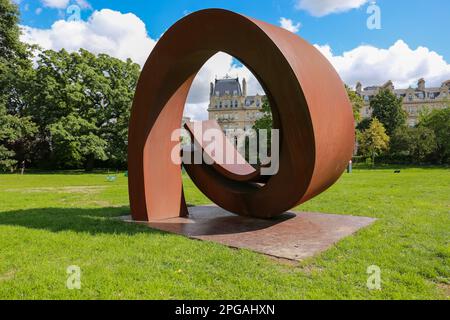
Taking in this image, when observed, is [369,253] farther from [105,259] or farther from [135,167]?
[135,167]

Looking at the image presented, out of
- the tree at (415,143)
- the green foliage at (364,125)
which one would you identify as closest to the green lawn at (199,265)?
the tree at (415,143)

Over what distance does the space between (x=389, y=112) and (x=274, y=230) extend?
54.1 metres

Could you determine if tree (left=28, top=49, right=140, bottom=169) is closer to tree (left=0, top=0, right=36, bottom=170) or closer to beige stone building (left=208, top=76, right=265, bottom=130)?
tree (left=0, top=0, right=36, bottom=170)

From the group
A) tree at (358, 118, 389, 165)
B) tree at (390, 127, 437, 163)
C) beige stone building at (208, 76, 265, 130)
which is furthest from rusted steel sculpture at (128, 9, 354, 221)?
beige stone building at (208, 76, 265, 130)

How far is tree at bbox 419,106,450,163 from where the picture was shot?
38.1m

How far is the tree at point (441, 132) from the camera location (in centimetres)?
3812

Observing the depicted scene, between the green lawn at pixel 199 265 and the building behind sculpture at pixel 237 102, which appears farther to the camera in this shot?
the building behind sculpture at pixel 237 102

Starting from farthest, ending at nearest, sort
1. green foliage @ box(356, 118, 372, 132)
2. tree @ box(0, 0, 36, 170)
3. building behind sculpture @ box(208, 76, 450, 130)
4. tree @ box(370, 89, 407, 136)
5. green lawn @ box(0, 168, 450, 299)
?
building behind sculpture @ box(208, 76, 450, 130) < green foliage @ box(356, 118, 372, 132) < tree @ box(370, 89, 407, 136) < tree @ box(0, 0, 36, 170) < green lawn @ box(0, 168, 450, 299)

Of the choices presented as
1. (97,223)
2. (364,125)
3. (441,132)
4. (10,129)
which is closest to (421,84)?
(364,125)

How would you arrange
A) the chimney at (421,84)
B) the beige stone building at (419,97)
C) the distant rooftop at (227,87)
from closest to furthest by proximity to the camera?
the beige stone building at (419,97) < the chimney at (421,84) < the distant rooftop at (227,87)

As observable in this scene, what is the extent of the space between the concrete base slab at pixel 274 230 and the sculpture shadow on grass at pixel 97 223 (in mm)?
18

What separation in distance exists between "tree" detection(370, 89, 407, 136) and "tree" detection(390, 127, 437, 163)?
12.8m

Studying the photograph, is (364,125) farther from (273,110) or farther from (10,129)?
(273,110)

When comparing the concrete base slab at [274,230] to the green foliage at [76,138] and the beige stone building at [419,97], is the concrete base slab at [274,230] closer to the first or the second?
the green foliage at [76,138]
